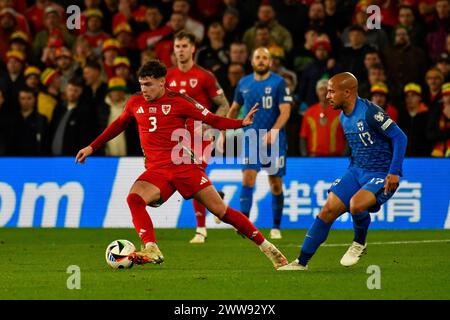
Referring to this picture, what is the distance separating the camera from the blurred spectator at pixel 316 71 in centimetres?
1812

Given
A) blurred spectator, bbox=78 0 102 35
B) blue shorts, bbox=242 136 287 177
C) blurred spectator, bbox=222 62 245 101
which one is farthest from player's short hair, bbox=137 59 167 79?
blurred spectator, bbox=78 0 102 35

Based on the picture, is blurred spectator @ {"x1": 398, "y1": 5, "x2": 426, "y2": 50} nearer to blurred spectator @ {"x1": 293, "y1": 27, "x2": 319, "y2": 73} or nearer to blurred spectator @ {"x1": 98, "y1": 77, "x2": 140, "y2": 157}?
blurred spectator @ {"x1": 293, "y1": 27, "x2": 319, "y2": 73}

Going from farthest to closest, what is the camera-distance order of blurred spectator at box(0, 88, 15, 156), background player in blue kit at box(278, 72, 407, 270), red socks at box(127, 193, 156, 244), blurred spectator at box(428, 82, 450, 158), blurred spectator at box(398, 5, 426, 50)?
blurred spectator at box(398, 5, 426, 50) → blurred spectator at box(0, 88, 15, 156) → blurred spectator at box(428, 82, 450, 158) → red socks at box(127, 193, 156, 244) → background player in blue kit at box(278, 72, 407, 270)

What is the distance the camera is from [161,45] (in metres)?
19.3

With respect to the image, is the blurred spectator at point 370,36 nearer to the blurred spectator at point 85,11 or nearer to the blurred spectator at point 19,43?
the blurred spectator at point 85,11

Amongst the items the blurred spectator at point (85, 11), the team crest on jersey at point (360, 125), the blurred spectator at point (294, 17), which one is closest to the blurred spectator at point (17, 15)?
the blurred spectator at point (85, 11)

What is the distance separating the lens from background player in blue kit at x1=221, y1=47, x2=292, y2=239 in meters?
15.1

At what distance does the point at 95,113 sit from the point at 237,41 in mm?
2705

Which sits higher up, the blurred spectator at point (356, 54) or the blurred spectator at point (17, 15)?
the blurred spectator at point (17, 15)

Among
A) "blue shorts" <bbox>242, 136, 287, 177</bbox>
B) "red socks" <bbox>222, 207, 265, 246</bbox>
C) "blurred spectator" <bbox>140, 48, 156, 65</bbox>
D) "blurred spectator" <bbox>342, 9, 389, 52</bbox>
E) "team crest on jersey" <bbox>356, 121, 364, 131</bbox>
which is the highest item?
"blurred spectator" <bbox>342, 9, 389, 52</bbox>

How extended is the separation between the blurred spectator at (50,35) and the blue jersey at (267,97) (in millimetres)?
6114

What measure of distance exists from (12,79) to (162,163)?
8568 mm

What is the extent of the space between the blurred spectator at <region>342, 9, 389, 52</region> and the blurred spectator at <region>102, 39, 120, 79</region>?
3864 millimetres

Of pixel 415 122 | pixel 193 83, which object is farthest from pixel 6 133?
pixel 415 122
